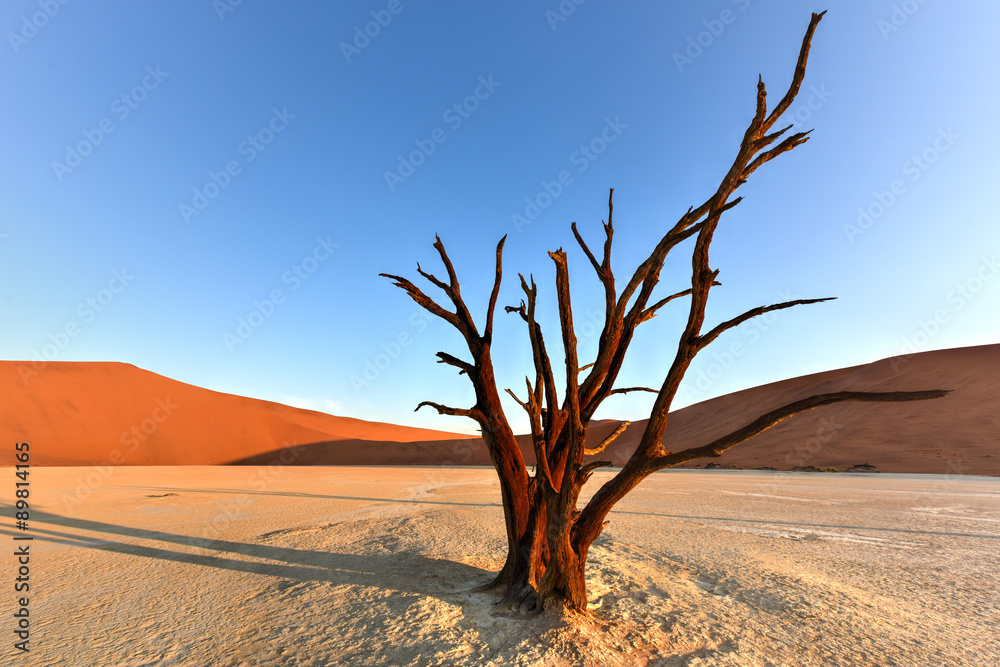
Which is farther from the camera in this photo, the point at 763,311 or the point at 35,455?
the point at 35,455

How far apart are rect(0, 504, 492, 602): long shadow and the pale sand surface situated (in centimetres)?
4

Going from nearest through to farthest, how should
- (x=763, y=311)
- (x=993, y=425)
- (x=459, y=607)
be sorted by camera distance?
(x=763, y=311), (x=459, y=607), (x=993, y=425)

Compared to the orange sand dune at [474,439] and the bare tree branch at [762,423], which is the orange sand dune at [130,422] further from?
the bare tree branch at [762,423]

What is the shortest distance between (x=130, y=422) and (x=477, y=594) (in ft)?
145

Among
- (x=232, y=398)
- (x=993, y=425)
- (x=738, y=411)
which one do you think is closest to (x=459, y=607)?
(x=993, y=425)

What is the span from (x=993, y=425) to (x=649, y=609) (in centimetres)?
2953

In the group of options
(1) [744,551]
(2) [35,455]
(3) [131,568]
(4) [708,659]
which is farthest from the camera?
(2) [35,455]

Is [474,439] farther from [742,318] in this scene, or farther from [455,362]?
[742,318]

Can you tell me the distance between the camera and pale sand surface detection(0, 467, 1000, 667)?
333 centimetres

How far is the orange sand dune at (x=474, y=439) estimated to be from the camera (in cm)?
2334

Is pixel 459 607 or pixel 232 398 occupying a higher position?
pixel 232 398

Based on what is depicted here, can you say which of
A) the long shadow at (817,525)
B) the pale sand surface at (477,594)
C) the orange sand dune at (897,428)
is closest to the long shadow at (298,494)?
the pale sand surface at (477,594)

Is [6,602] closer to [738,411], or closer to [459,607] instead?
[459,607]

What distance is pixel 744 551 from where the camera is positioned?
20.2 ft
